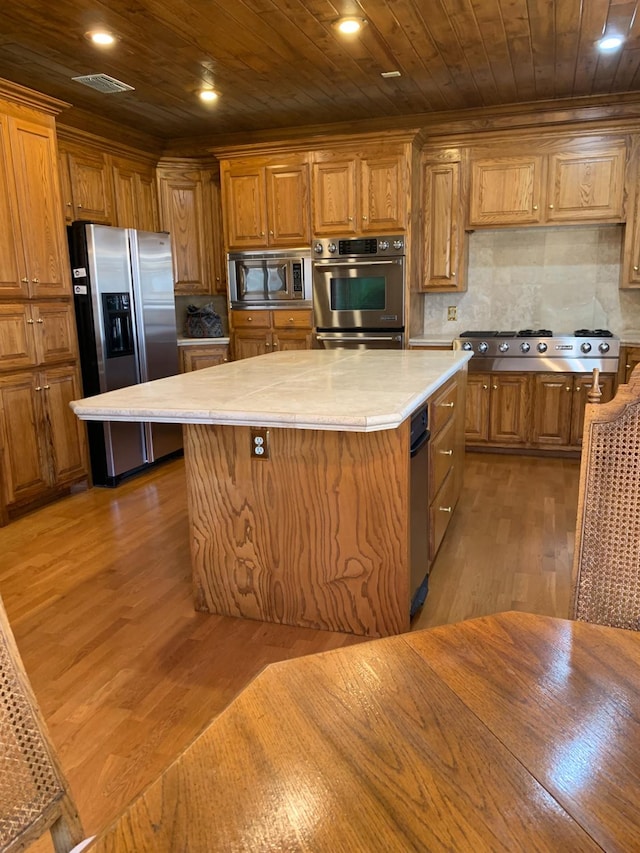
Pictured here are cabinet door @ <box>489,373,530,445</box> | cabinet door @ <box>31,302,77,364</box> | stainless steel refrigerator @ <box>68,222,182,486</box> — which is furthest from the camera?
cabinet door @ <box>489,373,530,445</box>

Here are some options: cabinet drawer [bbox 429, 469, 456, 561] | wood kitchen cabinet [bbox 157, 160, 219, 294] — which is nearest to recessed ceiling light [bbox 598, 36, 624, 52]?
cabinet drawer [bbox 429, 469, 456, 561]

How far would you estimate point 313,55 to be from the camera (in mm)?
3631

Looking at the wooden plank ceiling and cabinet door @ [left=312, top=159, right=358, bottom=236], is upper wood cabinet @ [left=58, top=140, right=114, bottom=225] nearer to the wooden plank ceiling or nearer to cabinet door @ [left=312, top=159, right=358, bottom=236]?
the wooden plank ceiling

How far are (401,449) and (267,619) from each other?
876 millimetres

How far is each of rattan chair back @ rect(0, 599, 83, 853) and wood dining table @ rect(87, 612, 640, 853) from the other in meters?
0.23

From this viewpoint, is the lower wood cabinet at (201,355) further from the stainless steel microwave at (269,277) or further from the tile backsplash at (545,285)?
the tile backsplash at (545,285)

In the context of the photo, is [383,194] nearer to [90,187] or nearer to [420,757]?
[90,187]

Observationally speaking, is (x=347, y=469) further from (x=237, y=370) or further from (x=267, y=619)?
(x=237, y=370)

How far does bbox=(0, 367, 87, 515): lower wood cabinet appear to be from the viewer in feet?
11.9

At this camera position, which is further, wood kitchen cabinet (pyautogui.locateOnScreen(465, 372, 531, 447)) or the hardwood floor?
wood kitchen cabinet (pyautogui.locateOnScreen(465, 372, 531, 447))

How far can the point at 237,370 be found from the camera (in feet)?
10.2

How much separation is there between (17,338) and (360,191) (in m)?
2.69

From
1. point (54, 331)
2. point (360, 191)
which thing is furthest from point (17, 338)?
point (360, 191)

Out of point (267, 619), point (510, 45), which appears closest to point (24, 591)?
point (267, 619)
